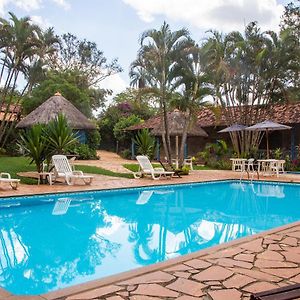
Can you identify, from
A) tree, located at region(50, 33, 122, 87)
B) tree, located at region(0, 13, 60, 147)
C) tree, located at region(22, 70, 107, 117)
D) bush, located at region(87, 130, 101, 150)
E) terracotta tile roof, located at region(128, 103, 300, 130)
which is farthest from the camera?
tree, located at region(50, 33, 122, 87)

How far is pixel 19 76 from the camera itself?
2255cm

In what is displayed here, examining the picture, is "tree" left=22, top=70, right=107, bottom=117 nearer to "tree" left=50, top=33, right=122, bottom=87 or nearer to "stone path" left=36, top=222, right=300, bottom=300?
"tree" left=50, top=33, right=122, bottom=87

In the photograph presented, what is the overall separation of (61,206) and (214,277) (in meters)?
6.50

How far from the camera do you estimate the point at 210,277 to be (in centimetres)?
405

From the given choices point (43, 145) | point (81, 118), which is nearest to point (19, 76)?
point (81, 118)

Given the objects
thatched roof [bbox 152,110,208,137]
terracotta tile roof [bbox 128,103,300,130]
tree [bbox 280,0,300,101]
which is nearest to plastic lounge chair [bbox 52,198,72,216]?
terracotta tile roof [bbox 128,103,300,130]

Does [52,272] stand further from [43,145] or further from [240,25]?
[240,25]

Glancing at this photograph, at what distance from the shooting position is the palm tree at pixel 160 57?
55.1 feet

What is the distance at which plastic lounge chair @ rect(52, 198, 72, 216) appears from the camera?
30.1 feet

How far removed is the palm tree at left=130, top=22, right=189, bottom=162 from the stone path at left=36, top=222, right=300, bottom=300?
12.2 metres

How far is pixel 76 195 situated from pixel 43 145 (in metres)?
2.23

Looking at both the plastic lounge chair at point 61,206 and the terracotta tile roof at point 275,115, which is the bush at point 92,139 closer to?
the terracotta tile roof at point 275,115

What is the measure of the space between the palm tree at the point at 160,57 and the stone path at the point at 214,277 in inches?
479

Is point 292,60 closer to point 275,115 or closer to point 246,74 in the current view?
point 246,74
